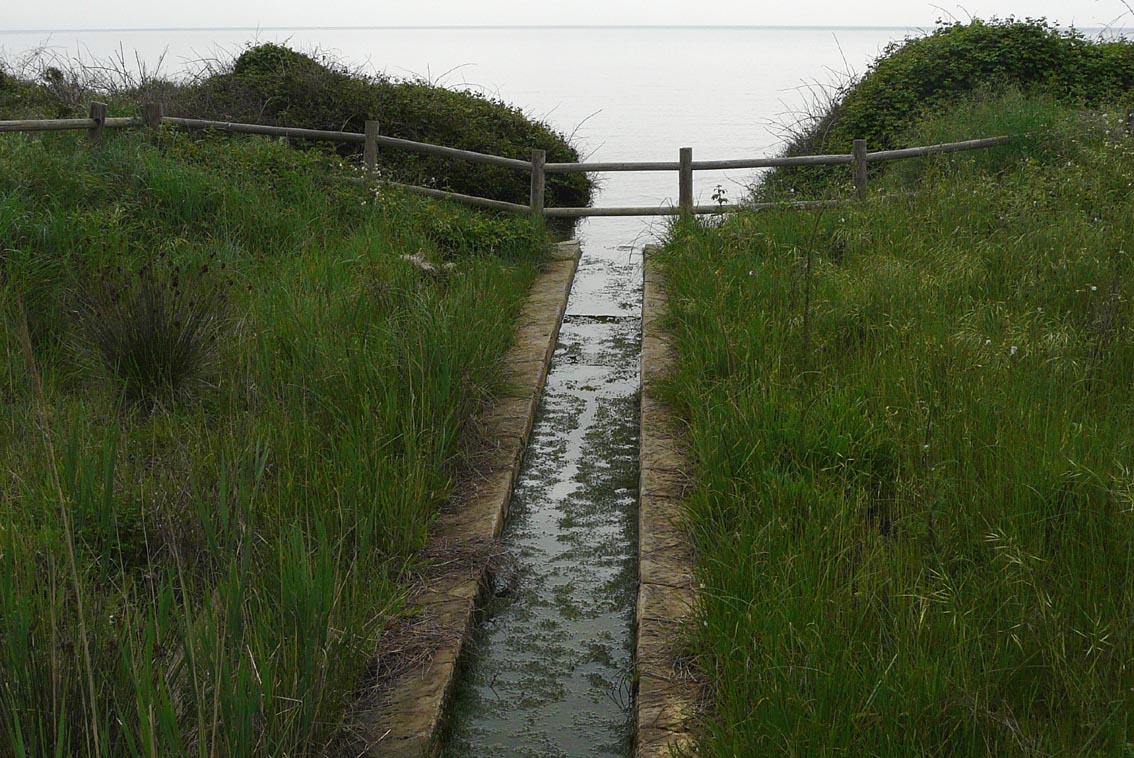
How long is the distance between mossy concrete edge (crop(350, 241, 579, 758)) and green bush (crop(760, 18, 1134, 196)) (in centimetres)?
867

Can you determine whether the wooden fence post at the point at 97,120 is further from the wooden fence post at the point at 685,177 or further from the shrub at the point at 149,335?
the wooden fence post at the point at 685,177

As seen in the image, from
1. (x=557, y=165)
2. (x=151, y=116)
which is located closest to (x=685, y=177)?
(x=557, y=165)

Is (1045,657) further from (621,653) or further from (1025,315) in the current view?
(1025,315)

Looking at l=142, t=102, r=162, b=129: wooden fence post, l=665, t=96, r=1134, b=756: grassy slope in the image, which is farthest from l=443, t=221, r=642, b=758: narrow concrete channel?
l=142, t=102, r=162, b=129: wooden fence post

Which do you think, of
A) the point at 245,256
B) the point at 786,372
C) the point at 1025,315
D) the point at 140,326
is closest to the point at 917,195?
the point at 1025,315

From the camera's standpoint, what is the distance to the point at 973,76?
49.3 ft

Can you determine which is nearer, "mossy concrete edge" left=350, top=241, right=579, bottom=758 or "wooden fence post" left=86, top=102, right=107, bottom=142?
"mossy concrete edge" left=350, top=241, right=579, bottom=758

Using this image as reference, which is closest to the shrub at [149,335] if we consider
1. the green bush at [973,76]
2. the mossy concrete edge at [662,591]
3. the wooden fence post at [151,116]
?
the mossy concrete edge at [662,591]

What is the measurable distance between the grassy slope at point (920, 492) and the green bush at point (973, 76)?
7111 mm

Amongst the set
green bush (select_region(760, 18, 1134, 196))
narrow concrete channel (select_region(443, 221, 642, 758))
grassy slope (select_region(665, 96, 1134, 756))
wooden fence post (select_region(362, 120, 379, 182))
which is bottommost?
narrow concrete channel (select_region(443, 221, 642, 758))

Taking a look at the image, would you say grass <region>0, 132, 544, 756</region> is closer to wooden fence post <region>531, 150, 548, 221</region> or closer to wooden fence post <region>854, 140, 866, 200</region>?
wooden fence post <region>531, 150, 548, 221</region>

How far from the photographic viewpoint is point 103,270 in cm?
615

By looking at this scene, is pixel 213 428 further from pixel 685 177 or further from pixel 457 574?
pixel 685 177

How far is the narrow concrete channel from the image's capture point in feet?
11.6
